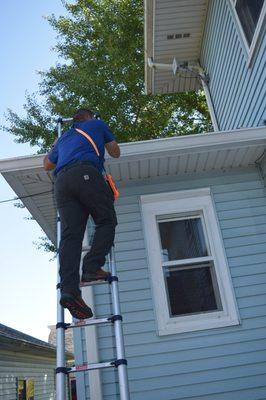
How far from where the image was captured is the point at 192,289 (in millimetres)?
5383

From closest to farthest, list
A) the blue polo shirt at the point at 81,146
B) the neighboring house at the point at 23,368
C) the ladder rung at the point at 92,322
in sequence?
1. the ladder rung at the point at 92,322
2. the blue polo shirt at the point at 81,146
3. the neighboring house at the point at 23,368

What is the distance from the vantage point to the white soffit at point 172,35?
795cm

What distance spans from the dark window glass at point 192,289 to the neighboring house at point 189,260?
0.04 ft

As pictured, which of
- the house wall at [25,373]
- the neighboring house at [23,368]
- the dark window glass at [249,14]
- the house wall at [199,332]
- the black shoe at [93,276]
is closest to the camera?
the black shoe at [93,276]

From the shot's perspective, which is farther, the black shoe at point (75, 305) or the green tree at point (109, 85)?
the green tree at point (109, 85)

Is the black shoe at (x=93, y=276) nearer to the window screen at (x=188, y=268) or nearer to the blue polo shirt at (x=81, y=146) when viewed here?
the blue polo shirt at (x=81, y=146)

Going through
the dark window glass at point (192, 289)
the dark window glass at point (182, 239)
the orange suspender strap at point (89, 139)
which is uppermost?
the orange suspender strap at point (89, 139)

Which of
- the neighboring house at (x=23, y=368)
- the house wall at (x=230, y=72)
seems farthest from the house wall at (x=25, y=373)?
the house wall at (x=230, y=72)

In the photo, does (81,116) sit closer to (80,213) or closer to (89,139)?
(89,139)

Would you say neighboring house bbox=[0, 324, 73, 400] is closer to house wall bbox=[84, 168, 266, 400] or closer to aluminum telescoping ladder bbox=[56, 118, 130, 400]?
house wall bbox=[84, 168, 266, 400]

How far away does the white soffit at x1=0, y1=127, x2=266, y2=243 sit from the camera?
515cm

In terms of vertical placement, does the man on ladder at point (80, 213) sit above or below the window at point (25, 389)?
above

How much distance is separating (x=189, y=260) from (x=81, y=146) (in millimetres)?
2375

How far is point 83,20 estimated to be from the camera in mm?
16766
